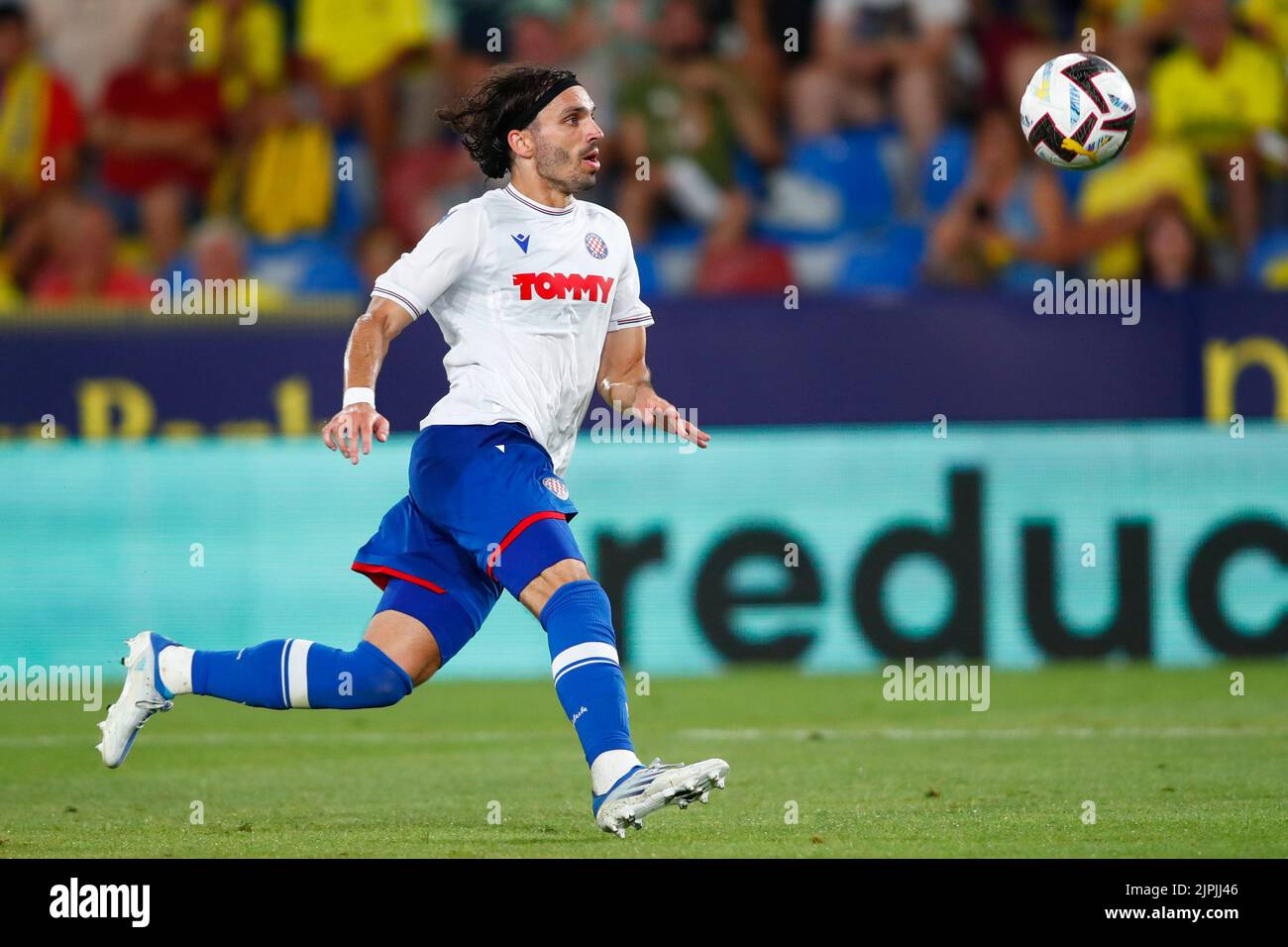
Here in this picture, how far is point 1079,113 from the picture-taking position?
7.71m

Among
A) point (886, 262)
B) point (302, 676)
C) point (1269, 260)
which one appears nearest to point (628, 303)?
point (302, 676)

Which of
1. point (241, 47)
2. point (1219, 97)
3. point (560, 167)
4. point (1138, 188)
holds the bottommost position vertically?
point (560, 167)

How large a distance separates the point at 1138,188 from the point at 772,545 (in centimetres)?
327

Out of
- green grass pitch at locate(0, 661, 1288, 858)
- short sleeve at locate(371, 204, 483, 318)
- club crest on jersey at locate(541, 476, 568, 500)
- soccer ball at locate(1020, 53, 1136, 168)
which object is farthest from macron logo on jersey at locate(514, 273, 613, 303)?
soccer ball at locate(1020, 53, 1136, 168)

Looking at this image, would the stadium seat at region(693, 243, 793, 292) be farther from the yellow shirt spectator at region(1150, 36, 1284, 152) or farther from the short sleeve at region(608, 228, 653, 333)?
the short sleeve at region(608, 228, 653, 333)

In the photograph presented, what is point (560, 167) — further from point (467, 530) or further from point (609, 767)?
point (609, 767)

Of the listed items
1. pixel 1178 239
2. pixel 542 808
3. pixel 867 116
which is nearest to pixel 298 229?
pixel 867 116

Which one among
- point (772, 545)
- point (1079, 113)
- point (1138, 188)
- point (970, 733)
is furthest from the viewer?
point (1138, 188)

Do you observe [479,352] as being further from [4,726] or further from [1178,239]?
[1178,239]

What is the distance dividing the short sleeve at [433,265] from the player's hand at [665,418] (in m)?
→ 0.75

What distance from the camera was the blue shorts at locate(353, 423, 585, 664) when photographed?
18.7 ft

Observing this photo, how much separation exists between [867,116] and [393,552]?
24.6 ft

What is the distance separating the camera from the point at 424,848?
5746 mm
